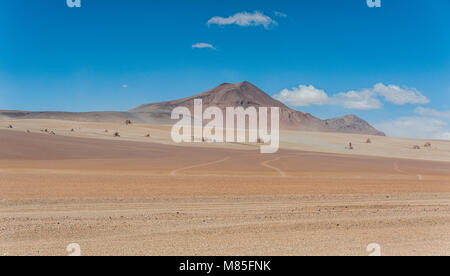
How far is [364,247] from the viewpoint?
9.55 metres

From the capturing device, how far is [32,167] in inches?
1256

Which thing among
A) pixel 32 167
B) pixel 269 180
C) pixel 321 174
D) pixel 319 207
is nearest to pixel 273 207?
pixel 319 207

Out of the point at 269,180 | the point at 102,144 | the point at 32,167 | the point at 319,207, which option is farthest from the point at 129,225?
the point at 102,144

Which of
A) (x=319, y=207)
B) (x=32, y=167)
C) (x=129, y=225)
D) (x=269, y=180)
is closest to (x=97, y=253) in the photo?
(x=129, y=225)

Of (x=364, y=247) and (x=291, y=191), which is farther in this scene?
(x=291, y=191)
